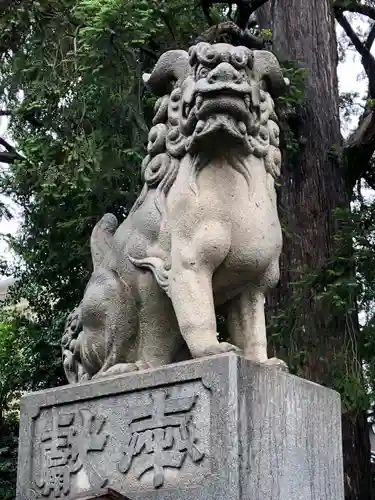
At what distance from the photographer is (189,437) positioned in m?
4.13

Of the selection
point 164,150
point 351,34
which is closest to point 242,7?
point 351,34

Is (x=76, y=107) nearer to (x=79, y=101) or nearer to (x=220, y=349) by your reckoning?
(x=79, y=101)

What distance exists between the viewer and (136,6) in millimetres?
8648

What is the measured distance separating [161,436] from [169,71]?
188cm

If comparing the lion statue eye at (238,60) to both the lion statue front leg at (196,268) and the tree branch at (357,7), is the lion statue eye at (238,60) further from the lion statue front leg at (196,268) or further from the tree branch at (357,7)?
the tree branch at (357,7)

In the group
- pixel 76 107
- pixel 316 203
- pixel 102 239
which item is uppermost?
pixel 76 107

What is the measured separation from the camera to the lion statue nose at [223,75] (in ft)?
14.5

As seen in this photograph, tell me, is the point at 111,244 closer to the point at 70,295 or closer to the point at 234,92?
the point at 234,92

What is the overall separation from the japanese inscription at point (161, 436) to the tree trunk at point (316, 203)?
14.3 ft

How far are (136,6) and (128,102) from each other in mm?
891

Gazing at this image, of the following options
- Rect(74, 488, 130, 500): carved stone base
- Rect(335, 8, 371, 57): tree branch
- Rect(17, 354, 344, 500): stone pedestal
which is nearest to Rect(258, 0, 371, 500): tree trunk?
Rect(335, 8, 371, 57): tree branch

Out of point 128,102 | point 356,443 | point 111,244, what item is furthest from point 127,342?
point 356,443

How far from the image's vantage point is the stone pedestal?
402 cm

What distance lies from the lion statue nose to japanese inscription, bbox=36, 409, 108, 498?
5.62 feet
